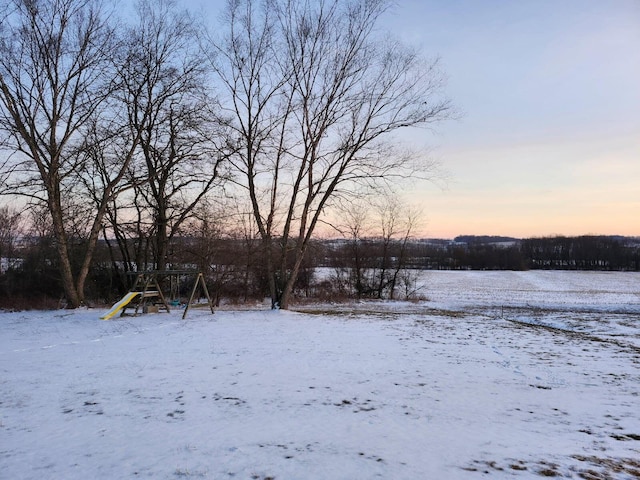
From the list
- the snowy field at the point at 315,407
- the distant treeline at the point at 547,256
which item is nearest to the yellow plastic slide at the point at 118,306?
the snowy field at the point at 315,407

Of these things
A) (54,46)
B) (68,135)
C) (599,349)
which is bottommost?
(599,349)

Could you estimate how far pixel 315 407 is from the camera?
491cm

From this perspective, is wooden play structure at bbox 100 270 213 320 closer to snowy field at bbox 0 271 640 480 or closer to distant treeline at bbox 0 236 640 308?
distant treeline at bbox 0 236 640 308

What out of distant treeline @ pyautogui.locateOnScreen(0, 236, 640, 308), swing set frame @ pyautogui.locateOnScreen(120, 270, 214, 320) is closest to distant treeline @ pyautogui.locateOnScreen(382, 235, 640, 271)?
distant treeline @ pyautogui.locateOnScreen(0, 236, 640, 308)

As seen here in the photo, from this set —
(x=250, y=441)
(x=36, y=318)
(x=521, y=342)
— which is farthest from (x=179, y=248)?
(x=250, y=441)

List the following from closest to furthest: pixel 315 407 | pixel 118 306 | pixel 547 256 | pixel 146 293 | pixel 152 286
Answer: pixel 315 407, pixel 118 306, pixel 146 293, pixel 152 286, pixel 547 256

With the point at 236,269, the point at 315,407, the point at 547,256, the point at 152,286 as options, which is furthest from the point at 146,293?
the point at 547,256

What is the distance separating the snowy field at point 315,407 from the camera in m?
3.47

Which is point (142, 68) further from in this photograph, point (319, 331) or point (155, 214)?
point (319, 331)

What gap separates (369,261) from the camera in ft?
118

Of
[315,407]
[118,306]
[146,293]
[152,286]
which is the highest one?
[152,286]

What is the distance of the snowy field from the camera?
3469 millimetres

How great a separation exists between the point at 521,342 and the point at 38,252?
1221 inches

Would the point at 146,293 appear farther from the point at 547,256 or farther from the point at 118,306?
the point at 547,256
